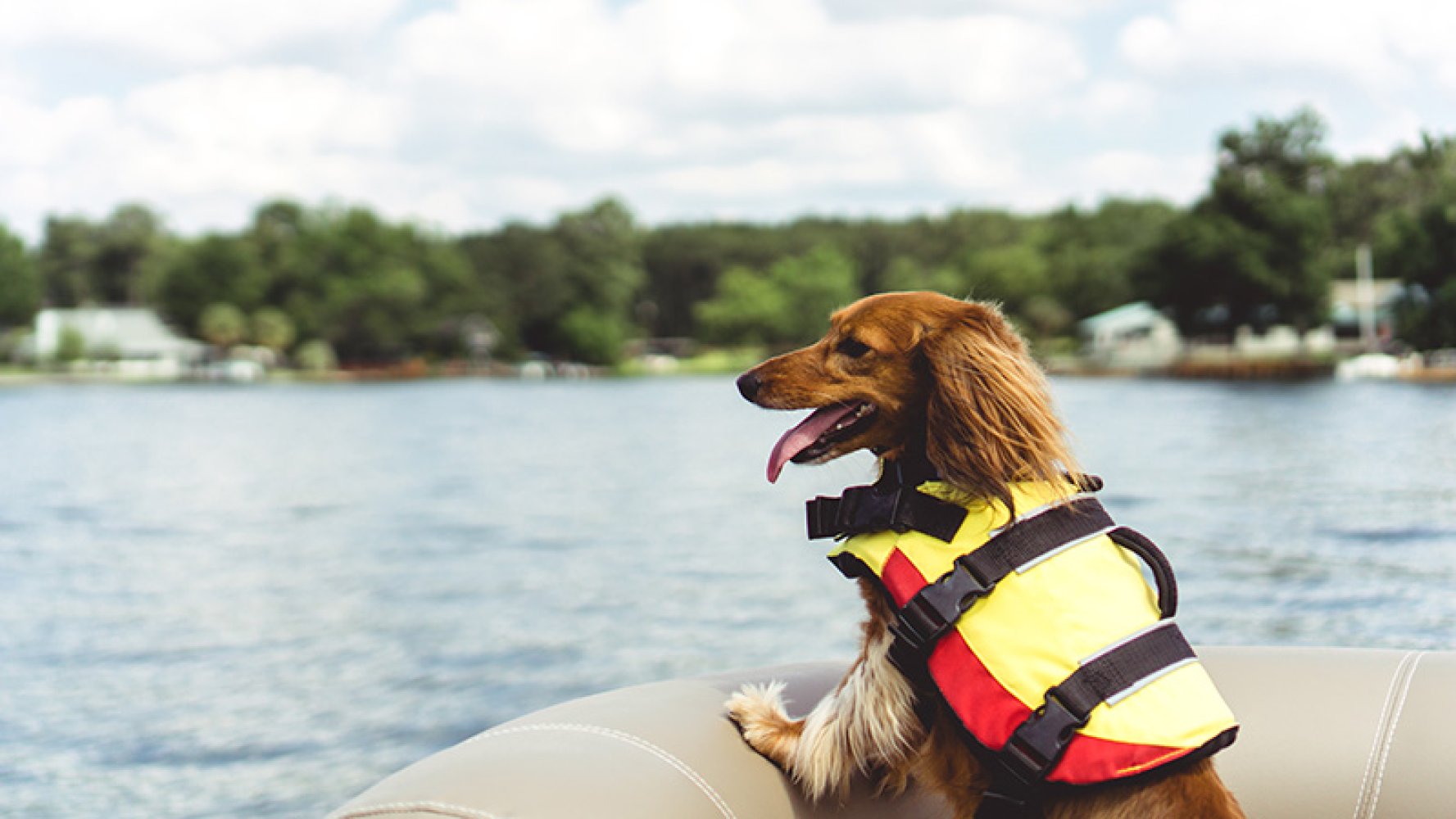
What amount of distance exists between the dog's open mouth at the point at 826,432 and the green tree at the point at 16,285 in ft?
436

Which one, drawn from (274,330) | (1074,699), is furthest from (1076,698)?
(274,330)

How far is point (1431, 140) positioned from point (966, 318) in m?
9.25

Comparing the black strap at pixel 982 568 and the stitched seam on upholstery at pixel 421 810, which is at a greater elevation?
the black strap at pixel 982 568

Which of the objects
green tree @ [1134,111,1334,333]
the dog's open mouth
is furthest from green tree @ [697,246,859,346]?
the dog's open mouth

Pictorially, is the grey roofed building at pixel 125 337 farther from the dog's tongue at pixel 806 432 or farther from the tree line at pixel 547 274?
the dog's tongue at pixel 806 432

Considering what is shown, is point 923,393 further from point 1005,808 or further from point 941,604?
point 1005,808

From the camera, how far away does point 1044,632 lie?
110 inches

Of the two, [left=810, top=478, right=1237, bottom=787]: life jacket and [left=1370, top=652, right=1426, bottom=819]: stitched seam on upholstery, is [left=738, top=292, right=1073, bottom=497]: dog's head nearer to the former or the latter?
[left=810, top=478, right=1237, bottom=787]: life jacket

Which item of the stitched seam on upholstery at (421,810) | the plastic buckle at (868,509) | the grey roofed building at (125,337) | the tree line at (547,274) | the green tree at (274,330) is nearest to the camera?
the stitched seam on upholstery at (421,810)

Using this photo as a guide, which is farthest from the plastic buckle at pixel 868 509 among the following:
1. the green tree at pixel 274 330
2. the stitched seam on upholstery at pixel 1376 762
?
the green tree at pixel 274 330

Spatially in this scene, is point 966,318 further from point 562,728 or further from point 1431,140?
point 1431,140

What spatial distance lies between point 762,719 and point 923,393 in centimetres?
93

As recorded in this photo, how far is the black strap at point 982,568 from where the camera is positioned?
2.87m

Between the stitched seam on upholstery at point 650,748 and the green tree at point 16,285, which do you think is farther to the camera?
the green tree at point 16,285
